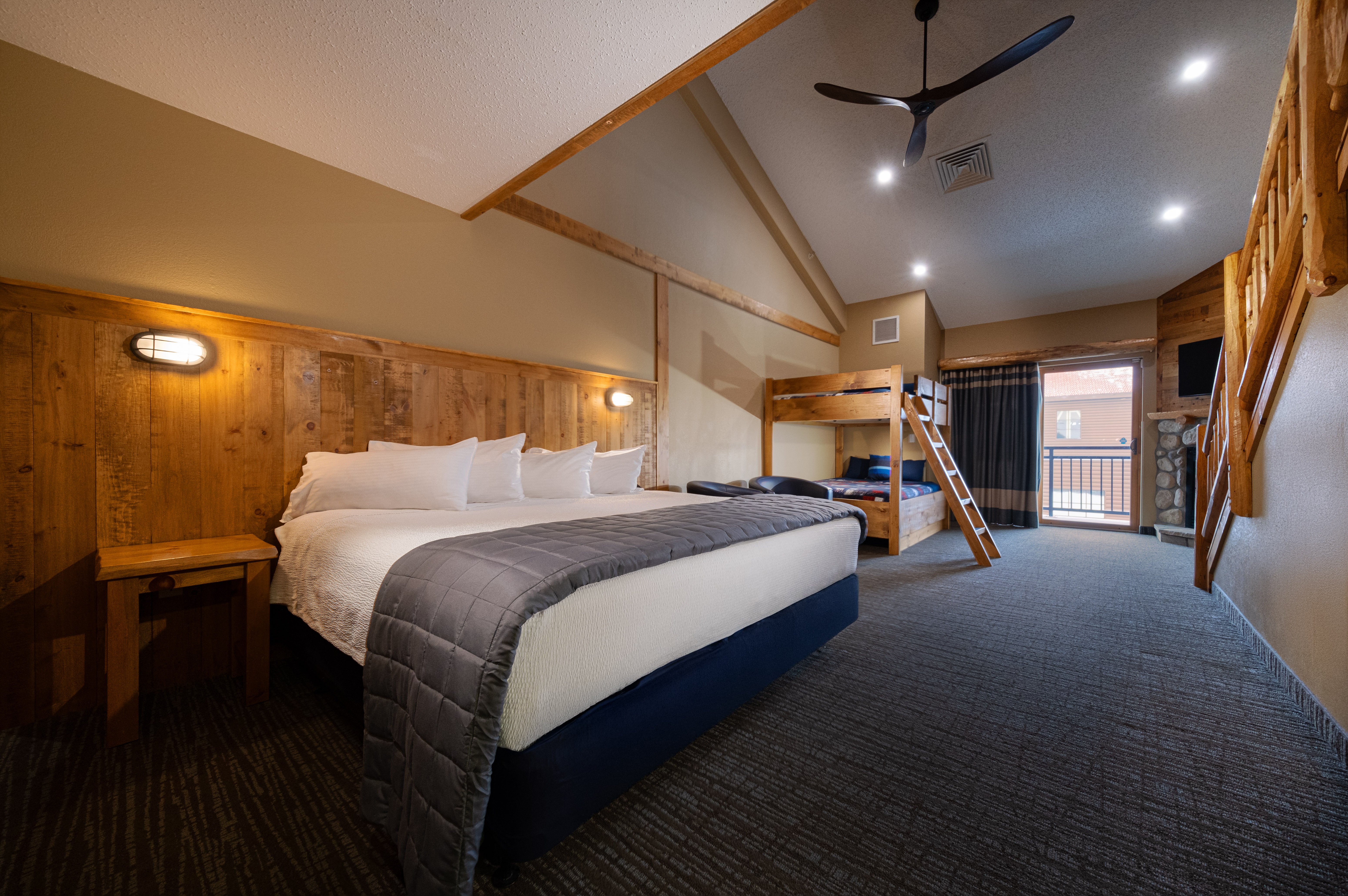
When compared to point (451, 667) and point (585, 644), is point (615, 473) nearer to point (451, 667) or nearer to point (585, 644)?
point (585, 644)

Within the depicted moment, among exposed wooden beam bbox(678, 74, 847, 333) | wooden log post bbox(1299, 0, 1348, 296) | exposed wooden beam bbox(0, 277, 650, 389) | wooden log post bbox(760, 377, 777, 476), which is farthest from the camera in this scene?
wooden log post bbox(760, 377, 777, 476)

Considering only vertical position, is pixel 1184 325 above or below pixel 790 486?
above

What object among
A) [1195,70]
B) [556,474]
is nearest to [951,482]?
[1195,70]

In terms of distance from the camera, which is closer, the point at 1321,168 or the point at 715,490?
the point at 1321,168

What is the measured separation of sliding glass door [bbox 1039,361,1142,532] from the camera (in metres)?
6.70

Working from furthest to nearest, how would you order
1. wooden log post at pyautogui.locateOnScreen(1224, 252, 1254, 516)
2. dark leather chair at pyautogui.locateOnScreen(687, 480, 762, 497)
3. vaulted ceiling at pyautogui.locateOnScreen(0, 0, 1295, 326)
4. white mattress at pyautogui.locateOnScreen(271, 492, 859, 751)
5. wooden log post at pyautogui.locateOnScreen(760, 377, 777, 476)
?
wooden log post at pyautogui.locateOnScreen(760, 377, 777, 476) < dark leather chair at pyautogui.locateOnScreen(687, 480, 762, 497) < wooden log post at pyautogui.locateOnScreen(1224, 252, 1254, 516) < vaulted ceiling at pyautogui.locateOnScreen(0, 0, 1295, 326) < white mattress at pyautogui.locateOnScreen(271, 492, 859, 751)

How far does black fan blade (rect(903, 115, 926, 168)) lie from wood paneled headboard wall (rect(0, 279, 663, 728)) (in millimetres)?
3523

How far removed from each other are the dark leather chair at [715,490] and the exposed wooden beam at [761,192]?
318cm

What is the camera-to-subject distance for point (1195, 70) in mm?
3451

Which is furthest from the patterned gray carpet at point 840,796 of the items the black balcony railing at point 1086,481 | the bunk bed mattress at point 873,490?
the black balcony railing at point 1086,481

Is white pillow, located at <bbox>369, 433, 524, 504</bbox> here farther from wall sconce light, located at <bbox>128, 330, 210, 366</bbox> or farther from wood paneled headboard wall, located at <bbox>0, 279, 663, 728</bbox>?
wall sconce light, located at <bbox>128, 330, 210, 366</bbox>

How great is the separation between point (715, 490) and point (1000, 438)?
179 inches

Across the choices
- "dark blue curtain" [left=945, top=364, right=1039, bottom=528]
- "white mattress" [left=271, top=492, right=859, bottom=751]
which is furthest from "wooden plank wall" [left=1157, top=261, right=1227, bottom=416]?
"white mattress" [left=271, top=492, right=859, bottom=751]

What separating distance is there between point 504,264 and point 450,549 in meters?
2.46
